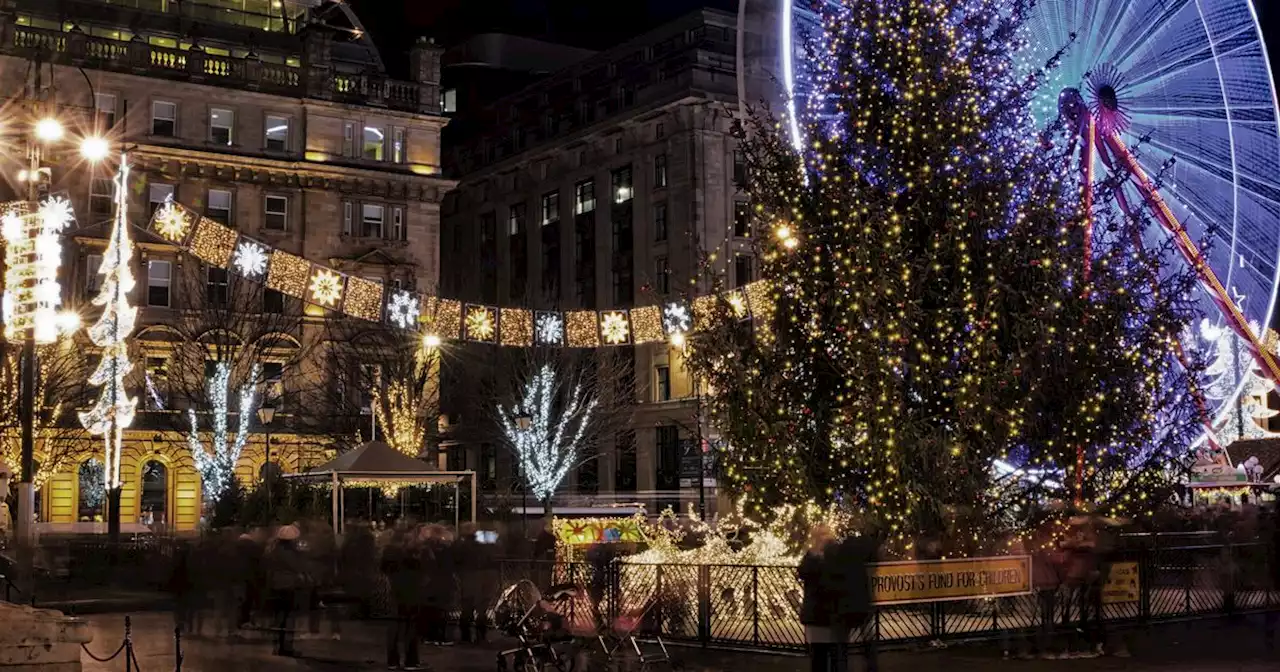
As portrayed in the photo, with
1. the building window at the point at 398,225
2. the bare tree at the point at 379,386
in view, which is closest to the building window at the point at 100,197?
the bare tree at the point at 379,386

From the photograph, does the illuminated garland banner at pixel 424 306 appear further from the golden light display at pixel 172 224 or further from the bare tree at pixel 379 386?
the bare tree at pixel 379 386

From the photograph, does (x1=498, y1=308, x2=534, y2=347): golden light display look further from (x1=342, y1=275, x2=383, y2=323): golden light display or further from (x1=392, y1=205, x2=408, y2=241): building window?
(x1=392, y1=205, x2=408, y2=241): building window

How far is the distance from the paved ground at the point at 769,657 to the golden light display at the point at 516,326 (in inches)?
244

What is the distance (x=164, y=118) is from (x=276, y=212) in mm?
6395

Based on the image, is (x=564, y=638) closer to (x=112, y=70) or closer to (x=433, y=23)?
(x=112, y=70)

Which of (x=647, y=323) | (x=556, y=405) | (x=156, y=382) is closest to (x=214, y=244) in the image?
(x=647, y=323)

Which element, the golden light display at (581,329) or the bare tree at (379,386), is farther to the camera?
the bare tree at (379,386)

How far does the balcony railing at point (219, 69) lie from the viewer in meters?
62.0

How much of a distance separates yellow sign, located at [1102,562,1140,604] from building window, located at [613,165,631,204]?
203ft

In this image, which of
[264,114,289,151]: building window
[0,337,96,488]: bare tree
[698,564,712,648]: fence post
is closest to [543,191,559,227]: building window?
[264,114,289,151]: building window

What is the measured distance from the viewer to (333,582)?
25734 mm

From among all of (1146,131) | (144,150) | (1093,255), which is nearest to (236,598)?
(1093,255)

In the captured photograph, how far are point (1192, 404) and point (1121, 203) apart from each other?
521 cm

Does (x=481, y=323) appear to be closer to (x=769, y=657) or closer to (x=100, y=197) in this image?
(x=769, y=657)
